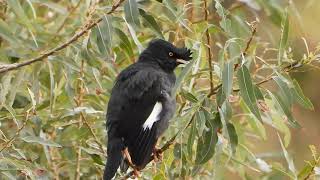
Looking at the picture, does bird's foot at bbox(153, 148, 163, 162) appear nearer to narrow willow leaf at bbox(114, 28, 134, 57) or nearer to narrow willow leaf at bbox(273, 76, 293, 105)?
narrow willow leaf at bbox(114, 28, 134, 57)

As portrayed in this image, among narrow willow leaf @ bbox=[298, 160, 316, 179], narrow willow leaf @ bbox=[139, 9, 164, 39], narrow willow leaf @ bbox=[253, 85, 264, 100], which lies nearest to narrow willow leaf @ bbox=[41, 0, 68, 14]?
narrow willow leaf @ bbox=[139, 9, 164, 39]

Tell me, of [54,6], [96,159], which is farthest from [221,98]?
[54,6]

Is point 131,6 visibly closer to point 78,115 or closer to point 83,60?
point 83,60

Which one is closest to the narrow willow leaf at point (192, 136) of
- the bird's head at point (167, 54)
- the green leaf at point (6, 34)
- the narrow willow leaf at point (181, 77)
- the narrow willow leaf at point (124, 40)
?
the narrow willow leaf at point (181, 77)

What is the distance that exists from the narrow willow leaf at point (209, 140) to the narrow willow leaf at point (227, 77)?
36cm

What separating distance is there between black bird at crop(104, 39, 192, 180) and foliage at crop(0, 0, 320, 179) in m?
0.09

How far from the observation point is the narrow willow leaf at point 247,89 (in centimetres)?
378

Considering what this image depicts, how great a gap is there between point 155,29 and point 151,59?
24.3 inches

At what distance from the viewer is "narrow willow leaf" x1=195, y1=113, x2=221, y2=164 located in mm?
4027

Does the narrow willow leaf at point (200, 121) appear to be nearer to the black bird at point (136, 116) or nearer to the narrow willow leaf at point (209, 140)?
the narrow willow leaf at point (209, 140)

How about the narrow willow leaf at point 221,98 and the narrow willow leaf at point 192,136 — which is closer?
the narrow willow leaf at point 221,98

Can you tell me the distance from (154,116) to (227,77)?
0.88 metres

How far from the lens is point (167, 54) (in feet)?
16.5

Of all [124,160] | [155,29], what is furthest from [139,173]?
[155,29]
